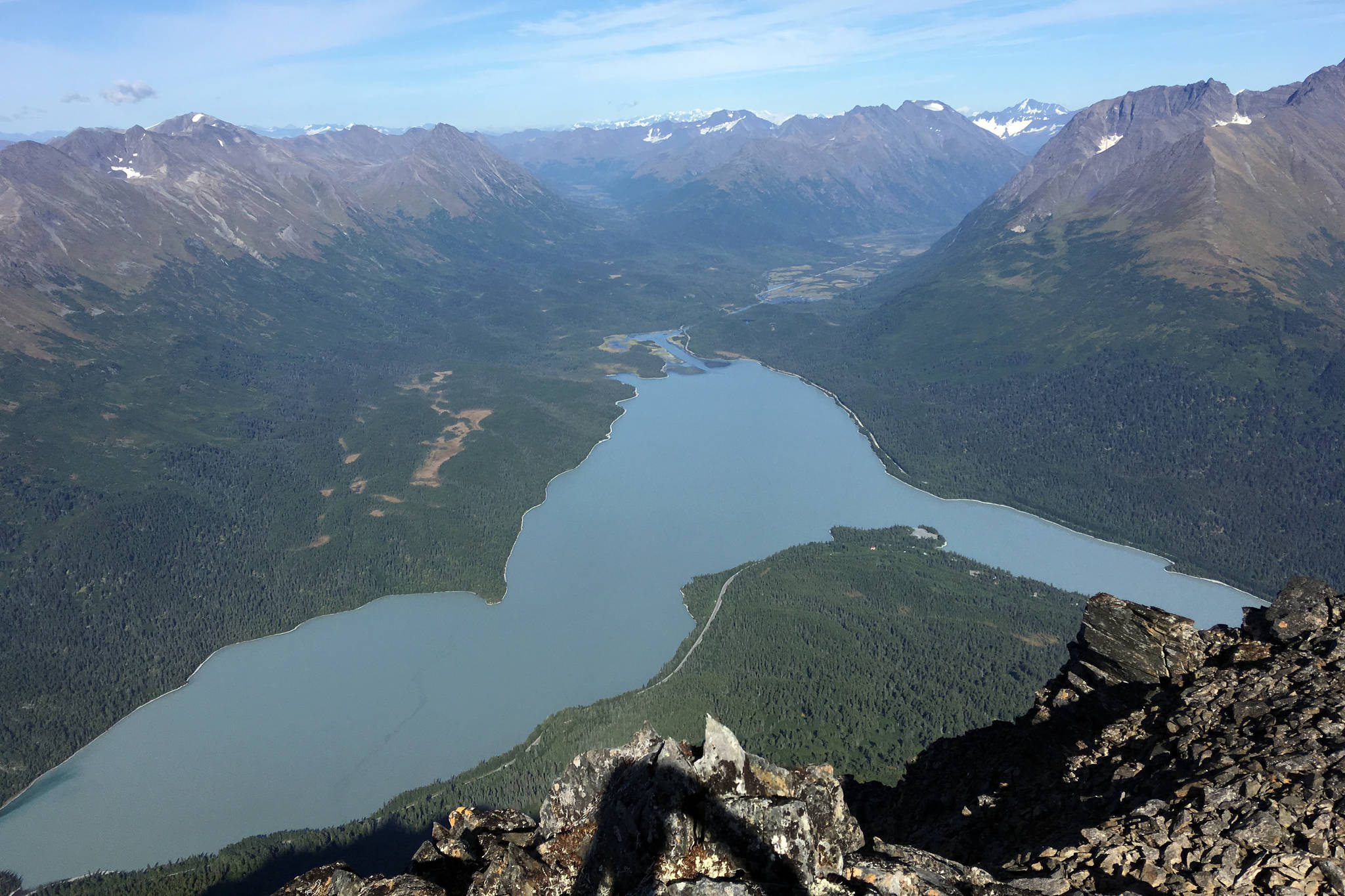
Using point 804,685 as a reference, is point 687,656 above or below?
below

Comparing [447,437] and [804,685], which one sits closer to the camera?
[804,685]

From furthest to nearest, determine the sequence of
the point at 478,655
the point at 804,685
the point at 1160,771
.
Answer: the point at 478,655 < the point at 804,685 < the point at 1160,771

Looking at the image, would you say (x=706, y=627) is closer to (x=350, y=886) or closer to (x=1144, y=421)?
(x=350, y=886)

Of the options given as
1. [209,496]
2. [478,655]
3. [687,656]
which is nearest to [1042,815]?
[687,656]

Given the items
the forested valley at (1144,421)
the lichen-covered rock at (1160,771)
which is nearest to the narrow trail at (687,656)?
the lichen-covered rock at (1160,771)

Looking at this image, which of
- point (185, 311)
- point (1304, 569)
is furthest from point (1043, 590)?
point (185, 311)

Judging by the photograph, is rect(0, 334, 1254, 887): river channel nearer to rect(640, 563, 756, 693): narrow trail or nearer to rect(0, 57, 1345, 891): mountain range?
rect(640, 563, 756, 693): narrow trail

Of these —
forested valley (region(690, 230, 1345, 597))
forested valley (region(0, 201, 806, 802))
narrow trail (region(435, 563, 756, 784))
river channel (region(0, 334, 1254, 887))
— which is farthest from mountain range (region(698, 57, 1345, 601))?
forested valley (region(0, 201, 806, 802))

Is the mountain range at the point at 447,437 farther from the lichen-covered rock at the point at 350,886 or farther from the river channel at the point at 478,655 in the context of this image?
the lichen-covered rock at the point at 350,886
